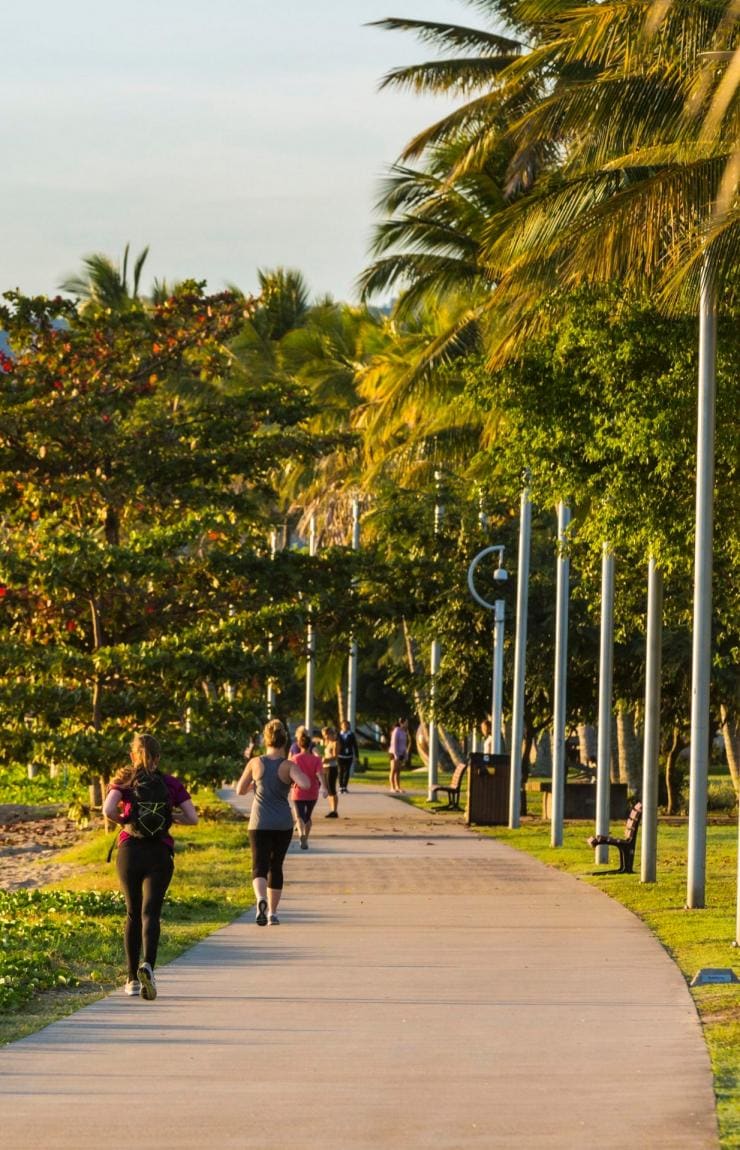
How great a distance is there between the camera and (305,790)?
2170 centimetres

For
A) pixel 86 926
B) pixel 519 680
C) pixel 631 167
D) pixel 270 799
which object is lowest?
pixel 86 926

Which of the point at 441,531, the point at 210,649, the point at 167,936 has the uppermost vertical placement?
the point at 441,531

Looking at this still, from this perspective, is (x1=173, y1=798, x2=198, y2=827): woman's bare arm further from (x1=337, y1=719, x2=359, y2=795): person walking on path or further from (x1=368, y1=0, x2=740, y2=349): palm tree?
(x1=337, y1=719, x2=359, y2=795): person walking on path

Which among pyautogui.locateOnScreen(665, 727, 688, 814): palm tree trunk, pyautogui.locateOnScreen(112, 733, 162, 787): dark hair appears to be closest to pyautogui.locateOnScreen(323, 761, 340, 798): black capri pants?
pyautogui.locateOnScreen(665, 727, 688, 814): palm tree trunk

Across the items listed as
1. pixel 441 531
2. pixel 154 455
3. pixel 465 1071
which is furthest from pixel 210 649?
pixel 465 1071

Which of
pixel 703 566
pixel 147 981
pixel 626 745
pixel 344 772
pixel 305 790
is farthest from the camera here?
pixel 344 772

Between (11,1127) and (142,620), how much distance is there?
934 inches

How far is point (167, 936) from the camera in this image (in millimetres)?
15547

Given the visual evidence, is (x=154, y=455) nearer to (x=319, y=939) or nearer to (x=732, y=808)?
(x=732, y=808)

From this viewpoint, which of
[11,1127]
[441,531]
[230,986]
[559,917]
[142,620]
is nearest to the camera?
[11,1127]

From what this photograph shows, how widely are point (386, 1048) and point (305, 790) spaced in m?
11.6

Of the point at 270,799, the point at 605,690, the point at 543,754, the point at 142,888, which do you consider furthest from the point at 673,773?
the point at 142,888

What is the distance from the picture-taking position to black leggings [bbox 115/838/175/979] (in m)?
12.2

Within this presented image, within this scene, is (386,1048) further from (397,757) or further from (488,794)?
(397,757)
